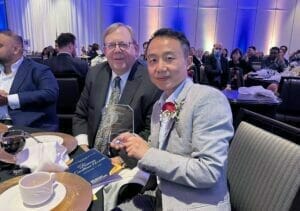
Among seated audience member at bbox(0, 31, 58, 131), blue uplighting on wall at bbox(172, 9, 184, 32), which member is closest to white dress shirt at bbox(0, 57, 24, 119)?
seated audience member at bbox(0, 31, 58, 131)

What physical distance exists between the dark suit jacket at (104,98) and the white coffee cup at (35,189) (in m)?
0.77

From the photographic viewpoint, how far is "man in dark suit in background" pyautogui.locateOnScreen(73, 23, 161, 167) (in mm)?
1673

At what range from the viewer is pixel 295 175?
981mm

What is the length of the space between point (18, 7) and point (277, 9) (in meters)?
10.4

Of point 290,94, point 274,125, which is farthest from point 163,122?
point 290,94

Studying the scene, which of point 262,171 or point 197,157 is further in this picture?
point 262,171

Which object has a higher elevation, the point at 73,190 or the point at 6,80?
the point at 6,80

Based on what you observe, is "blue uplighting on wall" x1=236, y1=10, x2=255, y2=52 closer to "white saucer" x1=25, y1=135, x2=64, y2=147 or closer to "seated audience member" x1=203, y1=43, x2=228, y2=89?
"seated audience member" x1=203, y1=43, x2=228, y2=89

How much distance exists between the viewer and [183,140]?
40.8 inches

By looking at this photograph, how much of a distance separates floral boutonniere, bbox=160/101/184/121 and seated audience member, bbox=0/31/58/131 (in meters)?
1.50

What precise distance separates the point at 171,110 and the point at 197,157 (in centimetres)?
22

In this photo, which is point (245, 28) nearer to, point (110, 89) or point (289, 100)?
point (289, 100)

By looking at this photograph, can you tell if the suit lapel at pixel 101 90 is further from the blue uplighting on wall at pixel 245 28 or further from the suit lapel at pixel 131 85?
the blue uplighting on wall at pixel 245 28

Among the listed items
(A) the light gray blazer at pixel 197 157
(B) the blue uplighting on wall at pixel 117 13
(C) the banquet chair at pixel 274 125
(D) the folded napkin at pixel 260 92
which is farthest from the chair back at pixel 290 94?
(B) the blue uplighting on wall at pixel 117 13
